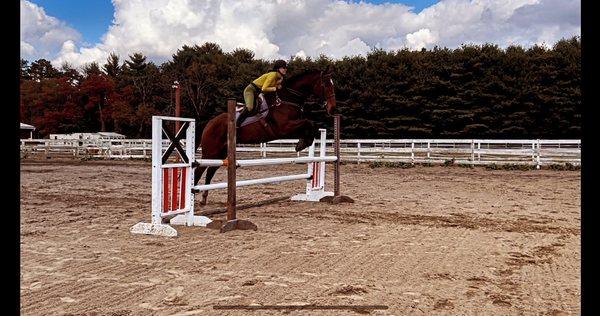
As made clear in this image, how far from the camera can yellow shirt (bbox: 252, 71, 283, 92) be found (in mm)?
8086

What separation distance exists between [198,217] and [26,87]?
196 ft

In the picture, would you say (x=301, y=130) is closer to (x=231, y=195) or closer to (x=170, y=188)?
(x=231, y=195)

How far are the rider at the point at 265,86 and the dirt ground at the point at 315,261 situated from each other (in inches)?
64.5

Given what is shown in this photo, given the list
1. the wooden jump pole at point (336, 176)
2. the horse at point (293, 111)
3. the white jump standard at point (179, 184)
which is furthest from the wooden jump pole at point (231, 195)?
the wooden jump pole at point (336, 176)

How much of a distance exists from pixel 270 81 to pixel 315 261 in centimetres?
425

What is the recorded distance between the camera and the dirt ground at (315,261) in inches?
129

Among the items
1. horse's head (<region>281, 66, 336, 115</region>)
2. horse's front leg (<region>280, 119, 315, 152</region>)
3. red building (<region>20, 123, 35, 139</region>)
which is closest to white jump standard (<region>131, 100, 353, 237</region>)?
horse's front leg (<region>280, 119, 315, 152</region>)

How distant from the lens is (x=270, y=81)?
8.08m

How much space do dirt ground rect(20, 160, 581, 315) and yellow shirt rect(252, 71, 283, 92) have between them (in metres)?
1.99

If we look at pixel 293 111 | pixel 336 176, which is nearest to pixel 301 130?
pixel 293 111

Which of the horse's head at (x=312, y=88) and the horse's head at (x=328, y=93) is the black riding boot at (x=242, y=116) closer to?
the horse's head at (x=312, y=88)

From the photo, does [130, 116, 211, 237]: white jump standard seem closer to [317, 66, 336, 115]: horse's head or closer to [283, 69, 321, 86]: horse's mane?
[283, 69, 321, 86]: horse's mane

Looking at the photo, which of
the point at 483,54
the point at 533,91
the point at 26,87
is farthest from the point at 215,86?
the point at 26,87
